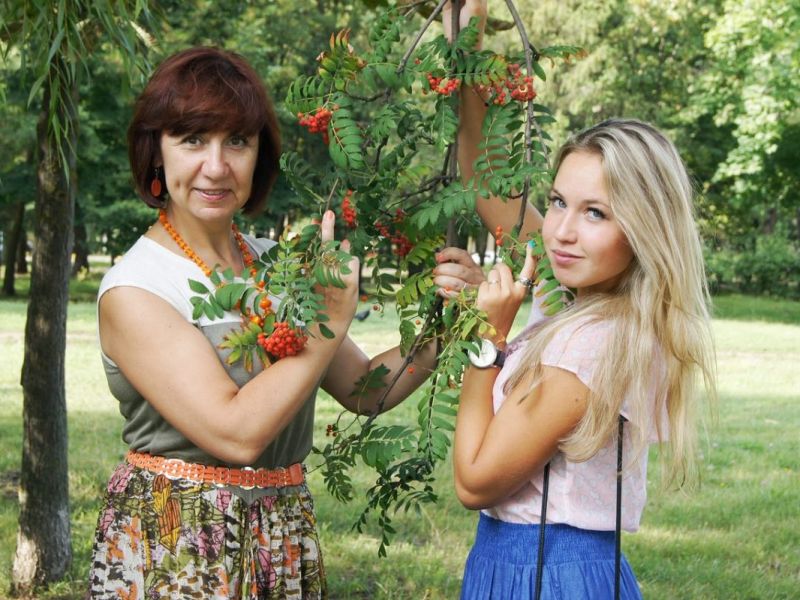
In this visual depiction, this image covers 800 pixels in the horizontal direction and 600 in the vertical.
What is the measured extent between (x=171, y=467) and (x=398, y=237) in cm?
70

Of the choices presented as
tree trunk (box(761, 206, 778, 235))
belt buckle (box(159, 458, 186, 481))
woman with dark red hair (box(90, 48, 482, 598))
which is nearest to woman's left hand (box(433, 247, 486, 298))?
woman with dark red hair (box(90, 48, 482, 598))

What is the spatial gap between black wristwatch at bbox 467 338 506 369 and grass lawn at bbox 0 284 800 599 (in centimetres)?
74

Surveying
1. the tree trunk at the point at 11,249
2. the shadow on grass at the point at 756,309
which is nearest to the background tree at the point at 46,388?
the shadow on grass at the point at 756,309

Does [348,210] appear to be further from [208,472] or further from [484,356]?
[208,472]

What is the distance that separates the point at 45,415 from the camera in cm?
443

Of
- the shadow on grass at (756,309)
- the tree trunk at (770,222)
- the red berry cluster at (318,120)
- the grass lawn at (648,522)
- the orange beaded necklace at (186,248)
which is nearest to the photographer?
the red berry cluster at (318,120)

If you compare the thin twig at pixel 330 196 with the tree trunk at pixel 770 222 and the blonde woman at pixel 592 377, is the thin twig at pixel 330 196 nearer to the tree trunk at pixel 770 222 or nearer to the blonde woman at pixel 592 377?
the blonde woman at pixel 592 377

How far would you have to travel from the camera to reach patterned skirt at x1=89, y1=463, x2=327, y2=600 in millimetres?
2129

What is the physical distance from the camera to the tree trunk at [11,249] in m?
22.3

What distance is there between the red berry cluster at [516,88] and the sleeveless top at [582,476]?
1.61ft

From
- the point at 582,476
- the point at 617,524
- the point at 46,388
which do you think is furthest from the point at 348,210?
the point at 46,388

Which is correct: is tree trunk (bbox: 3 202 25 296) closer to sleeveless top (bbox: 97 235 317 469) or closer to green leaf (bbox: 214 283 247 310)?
sleeveless top (bbox: 97 235 317 469)

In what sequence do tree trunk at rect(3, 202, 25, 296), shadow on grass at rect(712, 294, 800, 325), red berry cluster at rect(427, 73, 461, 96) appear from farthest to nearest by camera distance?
tree trunk at rect(3, 202, 25, 296) → shadow on grass at rect(712, 294, 800, 325) → red berry cluster at rect(427, 73, 461, 96)

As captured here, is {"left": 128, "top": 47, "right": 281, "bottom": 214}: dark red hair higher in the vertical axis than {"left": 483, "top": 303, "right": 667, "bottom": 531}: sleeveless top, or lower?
higher
